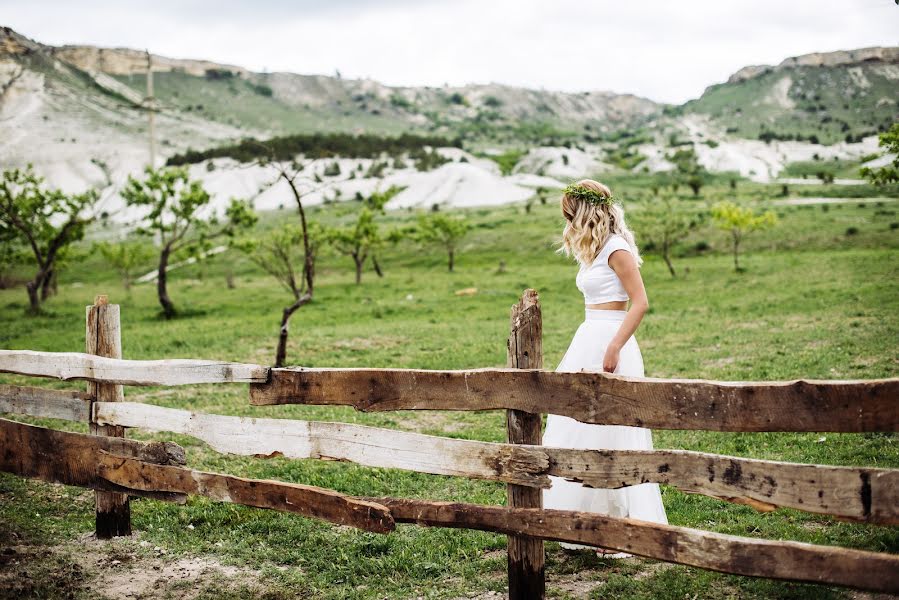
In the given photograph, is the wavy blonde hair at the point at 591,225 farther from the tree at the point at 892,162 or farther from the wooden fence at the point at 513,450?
the tree at the point at 892,162

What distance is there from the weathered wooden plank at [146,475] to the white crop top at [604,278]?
2.45m

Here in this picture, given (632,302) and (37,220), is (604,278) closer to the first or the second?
(632,302)

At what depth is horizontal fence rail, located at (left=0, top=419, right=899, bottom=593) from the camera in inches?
154

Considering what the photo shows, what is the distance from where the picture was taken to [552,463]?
4719 millimetres

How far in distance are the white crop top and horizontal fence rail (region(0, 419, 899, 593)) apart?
1969 millimetres

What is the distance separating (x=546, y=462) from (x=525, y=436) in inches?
9.2

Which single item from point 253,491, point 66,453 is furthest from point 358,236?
point 253,491

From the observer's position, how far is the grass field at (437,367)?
5.82 meters

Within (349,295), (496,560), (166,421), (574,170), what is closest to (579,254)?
(496,560)

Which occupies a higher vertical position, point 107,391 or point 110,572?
point 107,391

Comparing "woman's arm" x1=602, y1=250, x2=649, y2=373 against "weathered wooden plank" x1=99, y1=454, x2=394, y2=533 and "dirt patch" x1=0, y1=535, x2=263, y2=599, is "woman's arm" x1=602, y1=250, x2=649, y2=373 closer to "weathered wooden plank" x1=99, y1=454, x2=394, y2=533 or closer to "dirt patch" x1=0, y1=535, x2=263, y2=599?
"weathered wooden plank" x1=99, y1=454, x2=394, y2=533

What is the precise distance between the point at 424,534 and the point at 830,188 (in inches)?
2894

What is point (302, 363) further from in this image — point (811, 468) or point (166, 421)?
point (811, 468)

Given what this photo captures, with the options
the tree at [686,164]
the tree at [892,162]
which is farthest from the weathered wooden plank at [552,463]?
the tree at [686,164]
